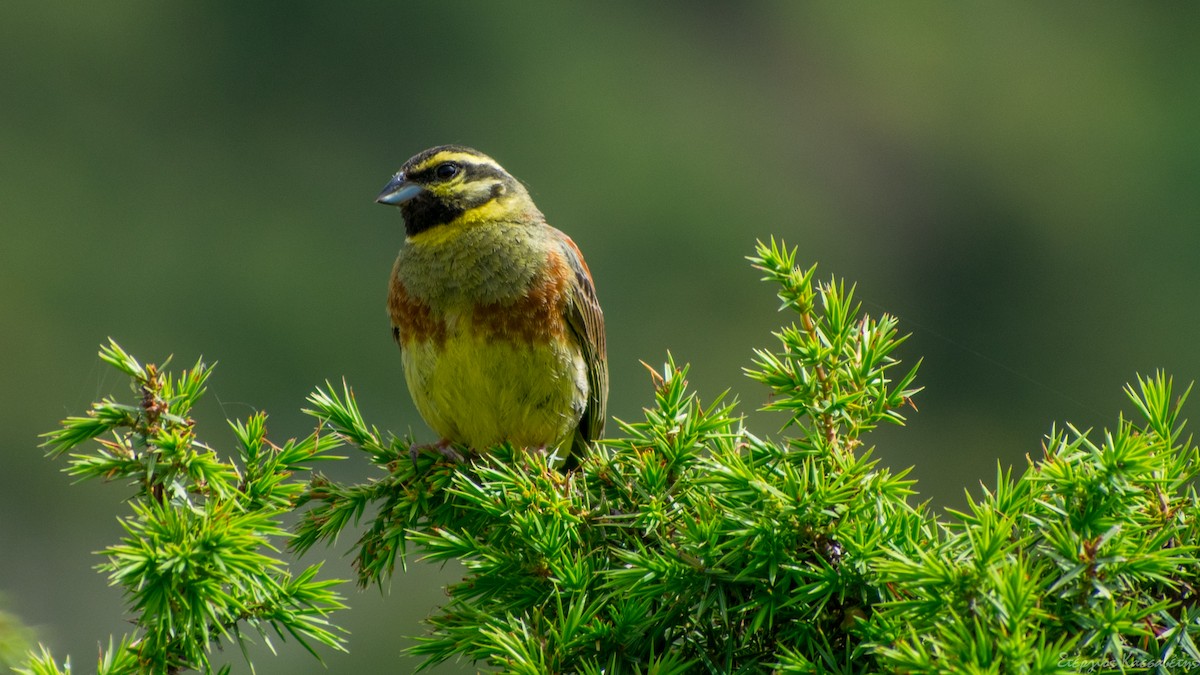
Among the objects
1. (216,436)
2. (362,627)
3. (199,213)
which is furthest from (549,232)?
(199,213)

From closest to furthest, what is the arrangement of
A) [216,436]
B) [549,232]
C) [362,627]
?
[549,232], [216,436], [362,627]

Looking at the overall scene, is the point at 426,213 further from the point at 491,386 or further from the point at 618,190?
the point at 618,190

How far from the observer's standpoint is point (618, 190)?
2102 centimetres

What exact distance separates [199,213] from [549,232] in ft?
60.8

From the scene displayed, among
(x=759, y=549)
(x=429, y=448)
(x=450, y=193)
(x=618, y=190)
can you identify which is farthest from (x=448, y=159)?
(x=618, y=190)

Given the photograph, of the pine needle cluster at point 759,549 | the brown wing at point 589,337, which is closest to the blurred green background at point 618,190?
the brown wing at point 589,337

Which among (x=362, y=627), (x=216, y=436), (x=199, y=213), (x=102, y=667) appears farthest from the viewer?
(x=199, y=213)

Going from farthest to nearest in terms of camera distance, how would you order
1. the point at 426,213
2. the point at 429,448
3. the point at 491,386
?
1. the point at 426,213
2. the point at 491,386
3. the point at 429,448

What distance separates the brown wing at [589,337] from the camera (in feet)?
11.7

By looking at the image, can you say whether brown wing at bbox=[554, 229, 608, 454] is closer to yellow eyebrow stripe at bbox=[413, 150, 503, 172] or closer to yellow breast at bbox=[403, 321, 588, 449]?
yellow breast at bbox=[403, 321, 588, 449]

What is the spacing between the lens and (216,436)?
15.7 m

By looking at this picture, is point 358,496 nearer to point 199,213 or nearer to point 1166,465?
point 1166,465

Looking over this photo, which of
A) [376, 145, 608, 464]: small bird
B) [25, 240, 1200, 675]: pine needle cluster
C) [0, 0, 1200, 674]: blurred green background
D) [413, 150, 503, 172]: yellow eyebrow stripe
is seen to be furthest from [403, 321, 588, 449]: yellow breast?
[0, 0, 1200, 674]: blurred green background

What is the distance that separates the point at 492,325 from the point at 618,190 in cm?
1781
